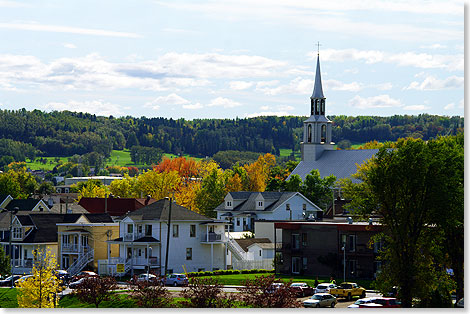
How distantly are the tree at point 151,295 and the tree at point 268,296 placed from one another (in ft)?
13.5

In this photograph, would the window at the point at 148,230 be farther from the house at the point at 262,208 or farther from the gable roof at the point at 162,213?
the house at the point at 262,208

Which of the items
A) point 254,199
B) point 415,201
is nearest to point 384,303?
point 415,201

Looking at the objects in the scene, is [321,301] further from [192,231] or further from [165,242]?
[192,231]

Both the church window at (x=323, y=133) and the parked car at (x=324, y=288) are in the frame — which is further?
the church window at (x=323, y=133)

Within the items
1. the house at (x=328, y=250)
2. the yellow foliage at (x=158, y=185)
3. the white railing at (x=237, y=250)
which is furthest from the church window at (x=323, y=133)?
the house at (x=328, y=250)

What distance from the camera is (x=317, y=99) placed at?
516ft

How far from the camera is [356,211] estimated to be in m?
52.1

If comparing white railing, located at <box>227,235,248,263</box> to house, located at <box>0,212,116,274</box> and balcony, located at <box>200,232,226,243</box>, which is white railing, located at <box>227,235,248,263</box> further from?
house, located at <box>0,212,116,274</box>

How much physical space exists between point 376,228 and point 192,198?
71.3 m

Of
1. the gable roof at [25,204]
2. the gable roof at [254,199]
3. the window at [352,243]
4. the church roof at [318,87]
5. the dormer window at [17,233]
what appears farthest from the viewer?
the church roof at [318,87]

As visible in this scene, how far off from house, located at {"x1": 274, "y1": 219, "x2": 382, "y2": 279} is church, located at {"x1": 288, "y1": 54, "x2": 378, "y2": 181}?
71774mm

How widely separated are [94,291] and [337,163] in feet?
328

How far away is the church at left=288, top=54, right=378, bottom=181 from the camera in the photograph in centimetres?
14875

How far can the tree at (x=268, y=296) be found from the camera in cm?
4266
